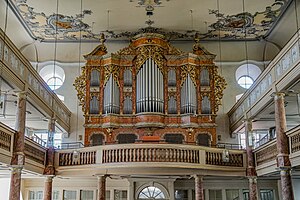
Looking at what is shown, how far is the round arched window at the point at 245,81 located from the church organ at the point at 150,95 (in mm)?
2995

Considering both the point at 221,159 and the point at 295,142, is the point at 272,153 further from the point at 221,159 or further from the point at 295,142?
the point at 221,159

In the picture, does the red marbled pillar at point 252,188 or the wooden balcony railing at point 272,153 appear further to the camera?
the red marbled pillar at point 252,188

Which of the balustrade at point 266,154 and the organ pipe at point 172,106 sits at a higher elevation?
the organ pipe at point 172,106

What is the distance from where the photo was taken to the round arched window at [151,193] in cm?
1939

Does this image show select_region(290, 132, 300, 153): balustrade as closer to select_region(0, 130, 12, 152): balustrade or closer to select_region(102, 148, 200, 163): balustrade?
select_region(102, 148, 200, 163): balustrade

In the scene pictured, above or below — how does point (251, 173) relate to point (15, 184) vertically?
above

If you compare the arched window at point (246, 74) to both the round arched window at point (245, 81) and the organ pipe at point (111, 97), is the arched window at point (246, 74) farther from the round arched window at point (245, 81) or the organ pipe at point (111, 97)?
the organ pipe at point (111, 97)

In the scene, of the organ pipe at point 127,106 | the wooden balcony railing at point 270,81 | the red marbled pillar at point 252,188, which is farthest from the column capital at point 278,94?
the organ pipe at point 127,106

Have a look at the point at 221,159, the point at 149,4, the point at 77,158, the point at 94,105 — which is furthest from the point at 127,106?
the point at 221,159

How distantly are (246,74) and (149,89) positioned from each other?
6.25 m

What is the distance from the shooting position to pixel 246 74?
904 inches

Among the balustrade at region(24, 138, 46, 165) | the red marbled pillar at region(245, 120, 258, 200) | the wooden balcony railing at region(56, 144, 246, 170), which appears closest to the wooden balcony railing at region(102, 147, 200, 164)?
the wooden balcony railing at region(56, 144, 246, 170)

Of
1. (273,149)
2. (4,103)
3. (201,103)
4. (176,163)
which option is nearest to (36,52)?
(4,103)

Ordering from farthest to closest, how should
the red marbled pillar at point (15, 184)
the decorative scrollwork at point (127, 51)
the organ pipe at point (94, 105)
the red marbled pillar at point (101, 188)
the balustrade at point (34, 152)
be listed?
the decorative scrollwork at point (127, 51)
the organ pipe at point (94, 105)
the red marbled pillar at point (101, 188)
the balustrade at point (34, 152)
the red marbled pillar at point (15, 184)
